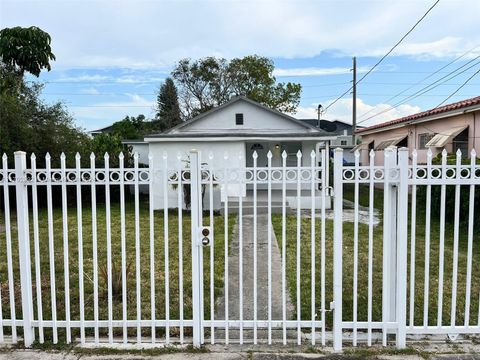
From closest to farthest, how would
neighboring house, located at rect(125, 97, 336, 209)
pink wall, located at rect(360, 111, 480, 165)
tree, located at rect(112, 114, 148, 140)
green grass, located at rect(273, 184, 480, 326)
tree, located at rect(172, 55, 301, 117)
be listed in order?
1. green grass, located at rect(273, 184, 480, 326)
2. pink wall, located at rect(360, 111, 480, 165)
3. neighboring house, located at rect(125, 97, 336, 209)
4. tree, located at rect(172, 55, 301, 117)
5. tree, located at rect(112, 114, 148, 140)

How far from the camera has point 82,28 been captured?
12367 millimetres

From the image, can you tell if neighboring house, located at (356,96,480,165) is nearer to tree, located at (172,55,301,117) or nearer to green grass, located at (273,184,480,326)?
green grass, located at (273,184,480,326)

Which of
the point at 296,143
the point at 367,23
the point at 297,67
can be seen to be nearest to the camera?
the point at 367,23

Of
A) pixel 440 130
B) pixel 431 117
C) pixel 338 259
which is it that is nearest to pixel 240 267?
pixel 338 259

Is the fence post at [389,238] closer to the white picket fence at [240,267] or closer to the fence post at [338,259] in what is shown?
the white picket fence at [240,267]

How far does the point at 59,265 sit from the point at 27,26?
17.2 m

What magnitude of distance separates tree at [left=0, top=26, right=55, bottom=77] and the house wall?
8449mm

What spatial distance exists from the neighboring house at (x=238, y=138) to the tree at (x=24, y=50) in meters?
8.17

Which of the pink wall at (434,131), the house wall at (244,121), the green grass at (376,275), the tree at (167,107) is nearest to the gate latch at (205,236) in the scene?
the green grass at (376,275)

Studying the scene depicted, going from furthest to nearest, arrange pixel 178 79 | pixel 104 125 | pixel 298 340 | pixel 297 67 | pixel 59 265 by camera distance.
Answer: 1. pixel 104 125
2. pixel 178 79
3. pixel 297 67
4. pixel 59 265
5. pixel 298 340

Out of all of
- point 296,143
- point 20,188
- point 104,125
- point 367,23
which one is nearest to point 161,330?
point 20,188

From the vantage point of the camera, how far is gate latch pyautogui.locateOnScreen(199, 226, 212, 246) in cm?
335

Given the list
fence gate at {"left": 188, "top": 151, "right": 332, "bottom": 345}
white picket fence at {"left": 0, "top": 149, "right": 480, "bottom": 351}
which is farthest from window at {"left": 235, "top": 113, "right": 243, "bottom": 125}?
white picket fence at {"left": 0, "top": 149, "right": 480, "bottom": 351}

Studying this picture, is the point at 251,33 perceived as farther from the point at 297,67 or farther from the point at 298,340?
the point at 297,67
